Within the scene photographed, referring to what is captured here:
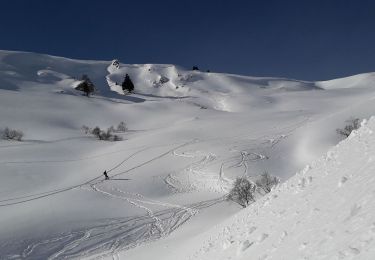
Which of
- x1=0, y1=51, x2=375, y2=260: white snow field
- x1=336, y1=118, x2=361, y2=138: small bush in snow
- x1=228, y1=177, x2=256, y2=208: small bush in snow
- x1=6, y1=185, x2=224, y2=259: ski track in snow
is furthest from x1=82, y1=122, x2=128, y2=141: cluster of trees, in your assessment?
x1=228, y1=177, x2=256, y2=208: small bush in snow

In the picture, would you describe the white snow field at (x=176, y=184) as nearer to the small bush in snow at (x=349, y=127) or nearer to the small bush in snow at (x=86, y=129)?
the small bush in snow at (x=349, y=127)

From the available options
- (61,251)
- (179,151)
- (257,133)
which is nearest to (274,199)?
(61,251)

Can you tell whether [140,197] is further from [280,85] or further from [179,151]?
[280,85]

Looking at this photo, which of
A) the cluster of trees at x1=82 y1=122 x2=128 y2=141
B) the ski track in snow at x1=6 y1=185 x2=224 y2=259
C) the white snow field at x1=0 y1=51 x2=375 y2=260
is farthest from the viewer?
the cluster of trees at x1=82 y1=122 x2=128 y2=141

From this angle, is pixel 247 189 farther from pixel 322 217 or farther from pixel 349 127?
pixel 322 217

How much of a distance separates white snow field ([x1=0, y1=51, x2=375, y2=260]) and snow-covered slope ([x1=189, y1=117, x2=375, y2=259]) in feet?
0.12

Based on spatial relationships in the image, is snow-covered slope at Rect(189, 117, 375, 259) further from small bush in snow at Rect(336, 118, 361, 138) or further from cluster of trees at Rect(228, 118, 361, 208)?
small bush in snow at Rect(336, 118, 361, 138)

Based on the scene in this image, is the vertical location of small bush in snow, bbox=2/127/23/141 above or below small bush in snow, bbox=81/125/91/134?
below

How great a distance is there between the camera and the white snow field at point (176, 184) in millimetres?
8829

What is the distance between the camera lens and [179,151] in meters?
50.0

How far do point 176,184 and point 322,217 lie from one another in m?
32.4

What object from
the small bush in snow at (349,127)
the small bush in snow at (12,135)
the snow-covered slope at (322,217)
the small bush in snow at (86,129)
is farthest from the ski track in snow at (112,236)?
the small bush in snow at (86,129)

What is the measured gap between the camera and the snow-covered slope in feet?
21.6

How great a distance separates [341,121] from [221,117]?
79.1 feet
